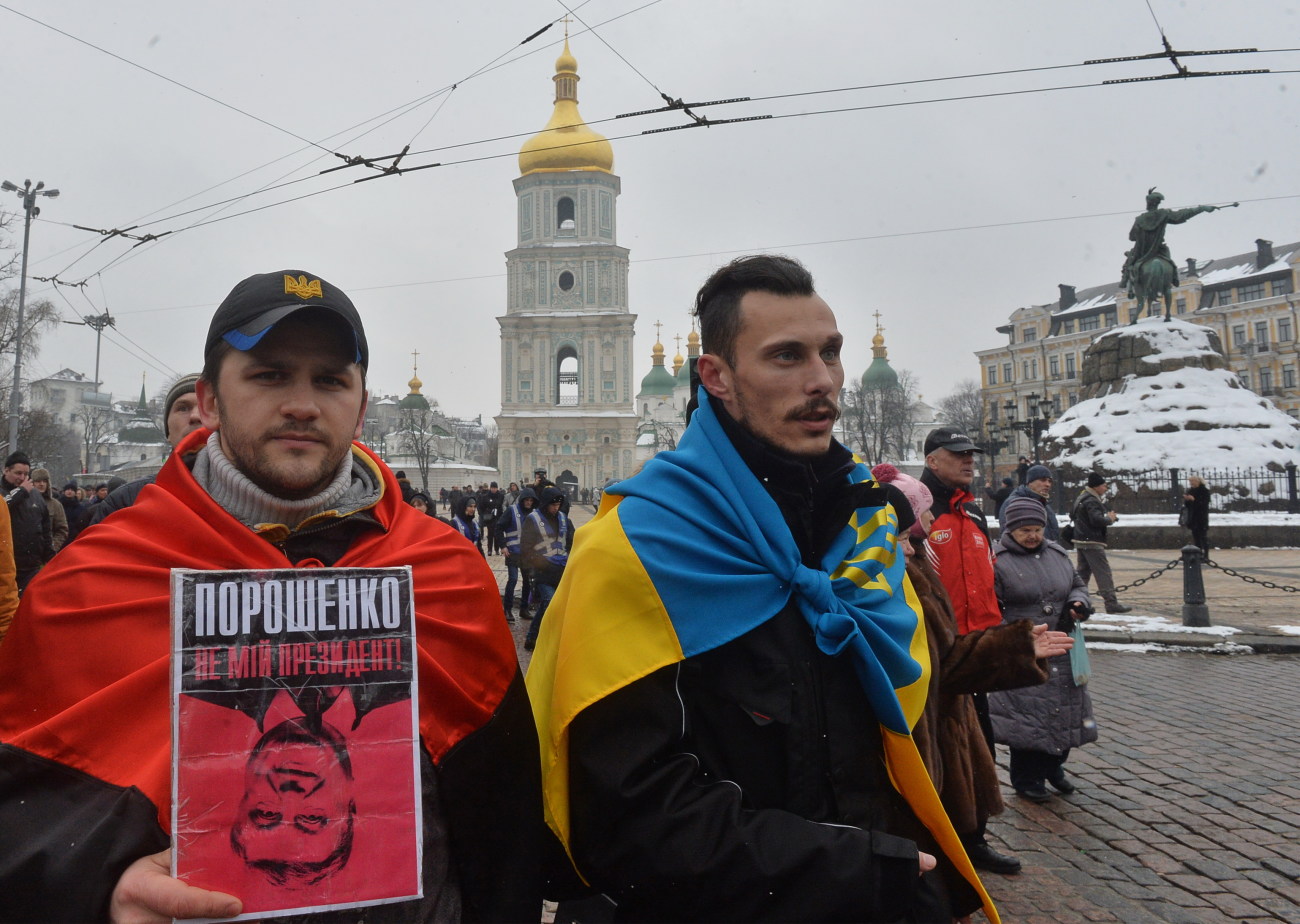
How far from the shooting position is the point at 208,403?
6.05 ft

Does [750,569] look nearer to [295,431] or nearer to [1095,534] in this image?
[295,431]

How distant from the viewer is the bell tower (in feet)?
209

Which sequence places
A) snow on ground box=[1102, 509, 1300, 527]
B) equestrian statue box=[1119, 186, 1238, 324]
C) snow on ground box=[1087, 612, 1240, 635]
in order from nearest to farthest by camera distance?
snow on ground box=[1087, 612, 1240, 635] < snow on ground box=[1102, 509, 1300, 527] < equestrian statue box=[1119, 186, 1238, 324]

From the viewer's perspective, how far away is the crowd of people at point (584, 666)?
1.42 meters

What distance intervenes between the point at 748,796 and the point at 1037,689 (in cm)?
401

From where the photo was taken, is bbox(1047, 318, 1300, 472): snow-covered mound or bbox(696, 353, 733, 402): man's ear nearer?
bbox(696, 353, 733, 402): man's ear

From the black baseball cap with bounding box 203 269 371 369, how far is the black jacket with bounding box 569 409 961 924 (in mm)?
907

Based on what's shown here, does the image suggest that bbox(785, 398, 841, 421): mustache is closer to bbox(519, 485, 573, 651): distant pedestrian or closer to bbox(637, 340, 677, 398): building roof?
bbox(519, 485, 573, 651): distant pedestrian

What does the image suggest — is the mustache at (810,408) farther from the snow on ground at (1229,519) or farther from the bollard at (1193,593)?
the snow on ground at (1229,519)

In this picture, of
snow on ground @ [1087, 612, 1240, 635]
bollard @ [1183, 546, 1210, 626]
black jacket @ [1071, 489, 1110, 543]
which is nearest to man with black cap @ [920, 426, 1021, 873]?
snow on ground @ [1087, 612, 1240, 635]

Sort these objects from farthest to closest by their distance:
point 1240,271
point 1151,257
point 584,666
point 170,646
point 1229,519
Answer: point 1240,271, point 1151,257, point 1229,519, point 584,666, point 170,646

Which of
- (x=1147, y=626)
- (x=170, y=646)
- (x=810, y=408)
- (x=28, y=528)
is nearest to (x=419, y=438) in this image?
(x=28, y=528)

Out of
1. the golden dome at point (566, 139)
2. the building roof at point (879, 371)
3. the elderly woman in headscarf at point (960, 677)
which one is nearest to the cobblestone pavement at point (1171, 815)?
the elderly woman in headscarf at point (960, 677)

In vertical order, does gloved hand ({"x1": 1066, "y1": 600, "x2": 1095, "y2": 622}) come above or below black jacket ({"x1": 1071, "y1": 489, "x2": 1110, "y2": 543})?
below
